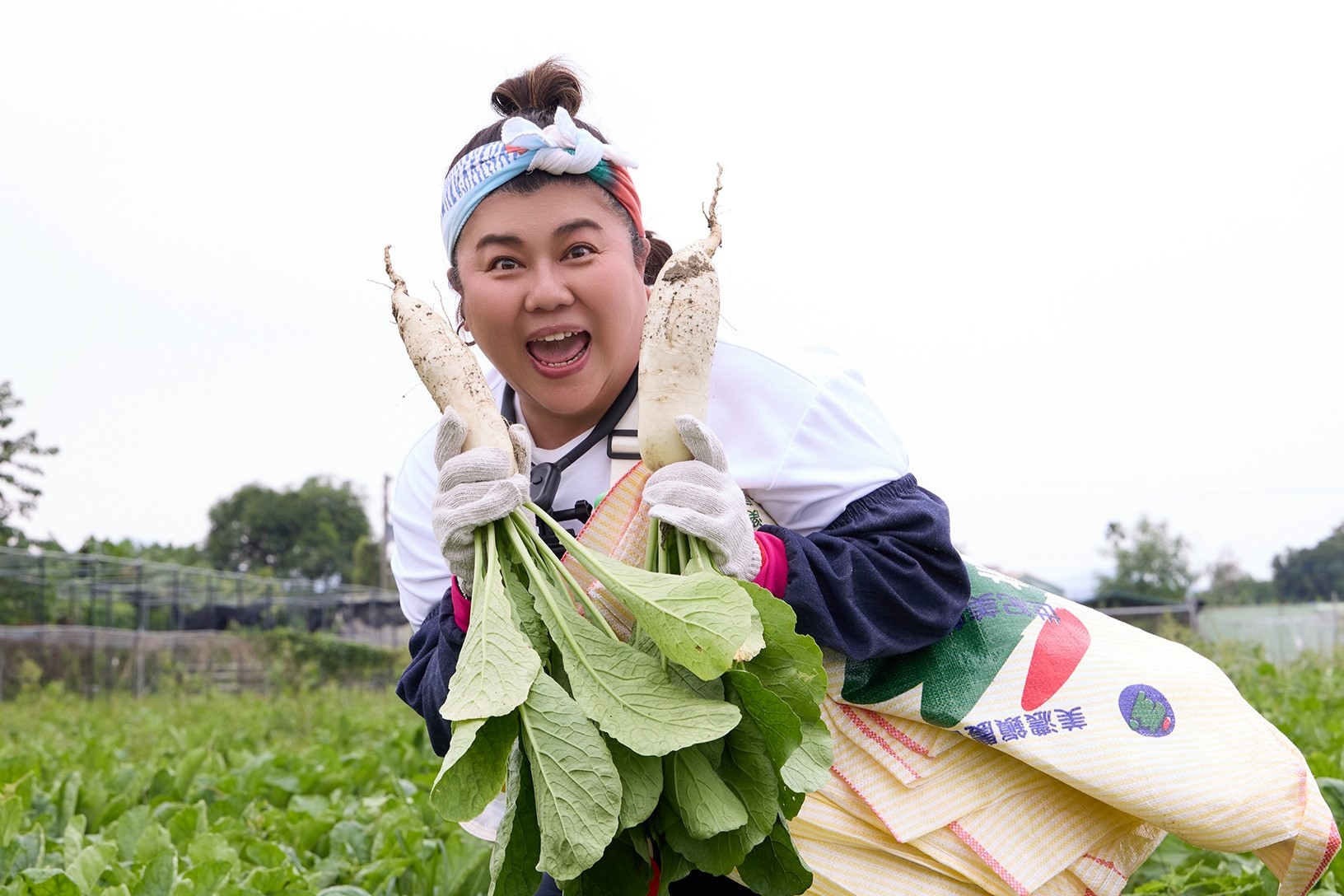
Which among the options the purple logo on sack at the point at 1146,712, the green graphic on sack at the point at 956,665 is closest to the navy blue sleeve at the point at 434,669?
the green graphic on sack at the point at 956,665

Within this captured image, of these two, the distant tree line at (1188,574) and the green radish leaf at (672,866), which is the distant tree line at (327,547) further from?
the green radish leaf at (672,866)

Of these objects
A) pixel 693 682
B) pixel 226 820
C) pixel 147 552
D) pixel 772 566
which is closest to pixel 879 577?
pixel 772 566

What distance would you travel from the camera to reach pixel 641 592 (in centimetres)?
165

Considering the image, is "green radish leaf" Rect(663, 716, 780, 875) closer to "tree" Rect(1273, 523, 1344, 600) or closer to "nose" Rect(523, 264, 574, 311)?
"nose" Rect(523, 264, 574, 311)

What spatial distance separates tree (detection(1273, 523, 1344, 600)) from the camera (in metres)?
65.4

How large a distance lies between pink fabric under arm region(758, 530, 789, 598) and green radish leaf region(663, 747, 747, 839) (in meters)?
0.31

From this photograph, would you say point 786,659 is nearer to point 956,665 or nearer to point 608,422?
point 956,665

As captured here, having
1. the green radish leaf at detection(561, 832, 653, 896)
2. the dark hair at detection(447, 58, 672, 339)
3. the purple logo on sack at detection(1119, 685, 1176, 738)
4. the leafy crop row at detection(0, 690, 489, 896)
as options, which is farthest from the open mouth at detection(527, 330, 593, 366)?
the leafy crop row at detection(0, 690, 489, 896)

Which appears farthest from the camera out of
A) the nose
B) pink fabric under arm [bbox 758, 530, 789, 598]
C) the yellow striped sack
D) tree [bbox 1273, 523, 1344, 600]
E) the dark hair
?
tree [bbox 1273, 523, 1344, 600]

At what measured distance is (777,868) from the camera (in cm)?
173

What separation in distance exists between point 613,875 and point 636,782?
20 cm

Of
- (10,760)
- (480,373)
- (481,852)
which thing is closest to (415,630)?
(480,373)

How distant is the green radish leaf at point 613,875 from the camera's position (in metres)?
1.70

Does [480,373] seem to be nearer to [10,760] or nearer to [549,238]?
[549,238]
